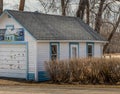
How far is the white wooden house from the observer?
25.7 m

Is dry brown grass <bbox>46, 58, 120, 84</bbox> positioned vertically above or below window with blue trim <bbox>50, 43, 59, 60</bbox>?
below

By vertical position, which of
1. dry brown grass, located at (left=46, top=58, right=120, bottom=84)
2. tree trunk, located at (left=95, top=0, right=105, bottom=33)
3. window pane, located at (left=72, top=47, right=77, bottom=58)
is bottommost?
dry brown grass, located at (left=46, top=58, right=120, bottom=84)

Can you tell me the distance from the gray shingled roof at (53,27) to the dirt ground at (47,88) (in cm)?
335

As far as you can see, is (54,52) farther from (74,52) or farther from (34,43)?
(74,52)

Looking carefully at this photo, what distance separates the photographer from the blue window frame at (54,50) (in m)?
26.6

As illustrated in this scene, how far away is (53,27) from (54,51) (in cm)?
228

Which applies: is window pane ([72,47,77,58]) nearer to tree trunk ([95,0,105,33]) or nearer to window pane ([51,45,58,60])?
window pane ([51,45,58,60])

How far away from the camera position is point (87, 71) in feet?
78.9

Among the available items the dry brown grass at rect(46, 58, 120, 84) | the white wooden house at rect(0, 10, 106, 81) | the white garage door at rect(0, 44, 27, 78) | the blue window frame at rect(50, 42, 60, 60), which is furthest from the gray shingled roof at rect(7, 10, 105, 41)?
the dry brown grass at rect(46, 58, 120, 84)

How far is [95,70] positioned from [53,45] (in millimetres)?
4165

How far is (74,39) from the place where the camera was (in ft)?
93.0

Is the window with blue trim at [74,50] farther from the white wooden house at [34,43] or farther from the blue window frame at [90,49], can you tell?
the blue window frame at [90,49]

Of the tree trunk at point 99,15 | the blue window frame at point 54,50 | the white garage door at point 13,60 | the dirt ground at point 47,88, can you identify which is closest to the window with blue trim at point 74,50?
the blue window frame at point 54,50

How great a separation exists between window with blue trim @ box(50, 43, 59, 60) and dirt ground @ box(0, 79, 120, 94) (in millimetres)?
2937
